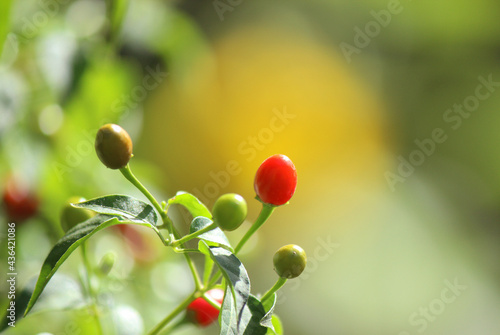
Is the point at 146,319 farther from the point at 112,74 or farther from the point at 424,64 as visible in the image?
the point at 424,64

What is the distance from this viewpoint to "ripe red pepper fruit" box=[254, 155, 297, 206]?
17.2 inches

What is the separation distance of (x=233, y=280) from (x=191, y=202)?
0.31 ft

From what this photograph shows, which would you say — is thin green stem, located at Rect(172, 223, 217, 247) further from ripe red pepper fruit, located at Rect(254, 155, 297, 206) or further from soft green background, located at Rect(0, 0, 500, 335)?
soft green background, located at Rect(0, 0, 500, 335)

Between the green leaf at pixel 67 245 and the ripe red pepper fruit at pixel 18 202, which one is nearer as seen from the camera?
the green leaf at pixel 67 245

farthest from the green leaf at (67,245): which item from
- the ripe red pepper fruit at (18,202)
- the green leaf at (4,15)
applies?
the ripe red pepper fruit at (18,202)

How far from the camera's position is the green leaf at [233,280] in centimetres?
35

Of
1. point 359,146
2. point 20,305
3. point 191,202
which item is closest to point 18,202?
point 20,305

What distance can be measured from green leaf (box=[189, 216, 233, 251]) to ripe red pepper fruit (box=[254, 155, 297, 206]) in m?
0.05

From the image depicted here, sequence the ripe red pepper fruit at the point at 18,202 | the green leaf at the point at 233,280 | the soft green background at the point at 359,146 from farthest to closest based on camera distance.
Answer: the soft green background at the point at 359,146 < the ripe red pepper fruit at the point at 18,202 < the green leaf at the point at 233,280

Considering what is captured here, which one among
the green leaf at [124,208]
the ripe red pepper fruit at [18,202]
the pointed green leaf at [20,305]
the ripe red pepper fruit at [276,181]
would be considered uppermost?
the ripe red pepper fruit at [276,181]

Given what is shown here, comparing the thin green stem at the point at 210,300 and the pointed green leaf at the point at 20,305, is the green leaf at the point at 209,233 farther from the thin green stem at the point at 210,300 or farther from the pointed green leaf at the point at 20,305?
the pointed green leaf at the point at 20,305

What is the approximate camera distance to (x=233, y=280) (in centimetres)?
36

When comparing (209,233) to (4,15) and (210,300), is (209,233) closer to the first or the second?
(210,300)

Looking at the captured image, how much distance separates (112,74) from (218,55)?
1.74 meters
